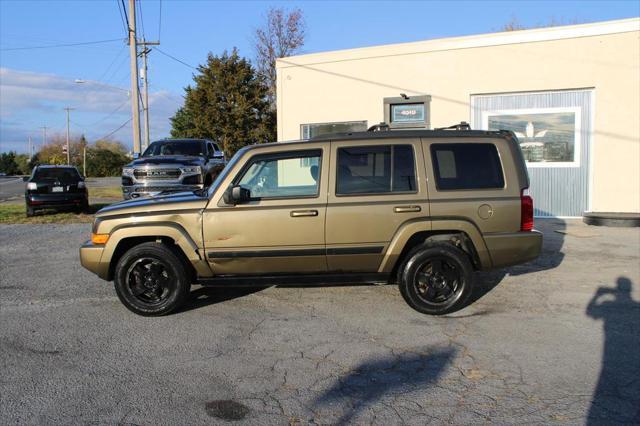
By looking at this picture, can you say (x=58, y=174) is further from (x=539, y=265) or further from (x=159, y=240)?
(x=539, y=265)

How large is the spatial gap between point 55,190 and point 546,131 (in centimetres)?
1372

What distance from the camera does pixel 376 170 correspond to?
5590 mm

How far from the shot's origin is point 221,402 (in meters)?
3.66

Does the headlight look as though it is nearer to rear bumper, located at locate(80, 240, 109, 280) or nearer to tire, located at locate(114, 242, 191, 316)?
rear bumper, located at locate(80, 240, 109, 280)

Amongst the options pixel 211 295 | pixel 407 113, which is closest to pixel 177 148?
pixel 407 113

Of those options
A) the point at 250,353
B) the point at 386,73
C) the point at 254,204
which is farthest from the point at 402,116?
the point at 250,353

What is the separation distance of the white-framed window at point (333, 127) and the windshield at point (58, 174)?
7.16 meters

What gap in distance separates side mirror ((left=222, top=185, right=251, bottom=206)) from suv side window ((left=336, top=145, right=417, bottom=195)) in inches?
38.6

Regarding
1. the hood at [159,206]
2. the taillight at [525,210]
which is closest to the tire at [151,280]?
the hood at [159,206]

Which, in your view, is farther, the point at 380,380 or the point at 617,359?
the point at 617,359

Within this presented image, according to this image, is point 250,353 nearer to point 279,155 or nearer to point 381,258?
point 381,258

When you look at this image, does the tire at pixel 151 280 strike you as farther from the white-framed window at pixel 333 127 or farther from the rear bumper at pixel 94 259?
the white-framed window at pixel 333 127

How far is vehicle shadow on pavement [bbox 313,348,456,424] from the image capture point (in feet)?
11.7

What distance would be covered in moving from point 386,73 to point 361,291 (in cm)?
874
